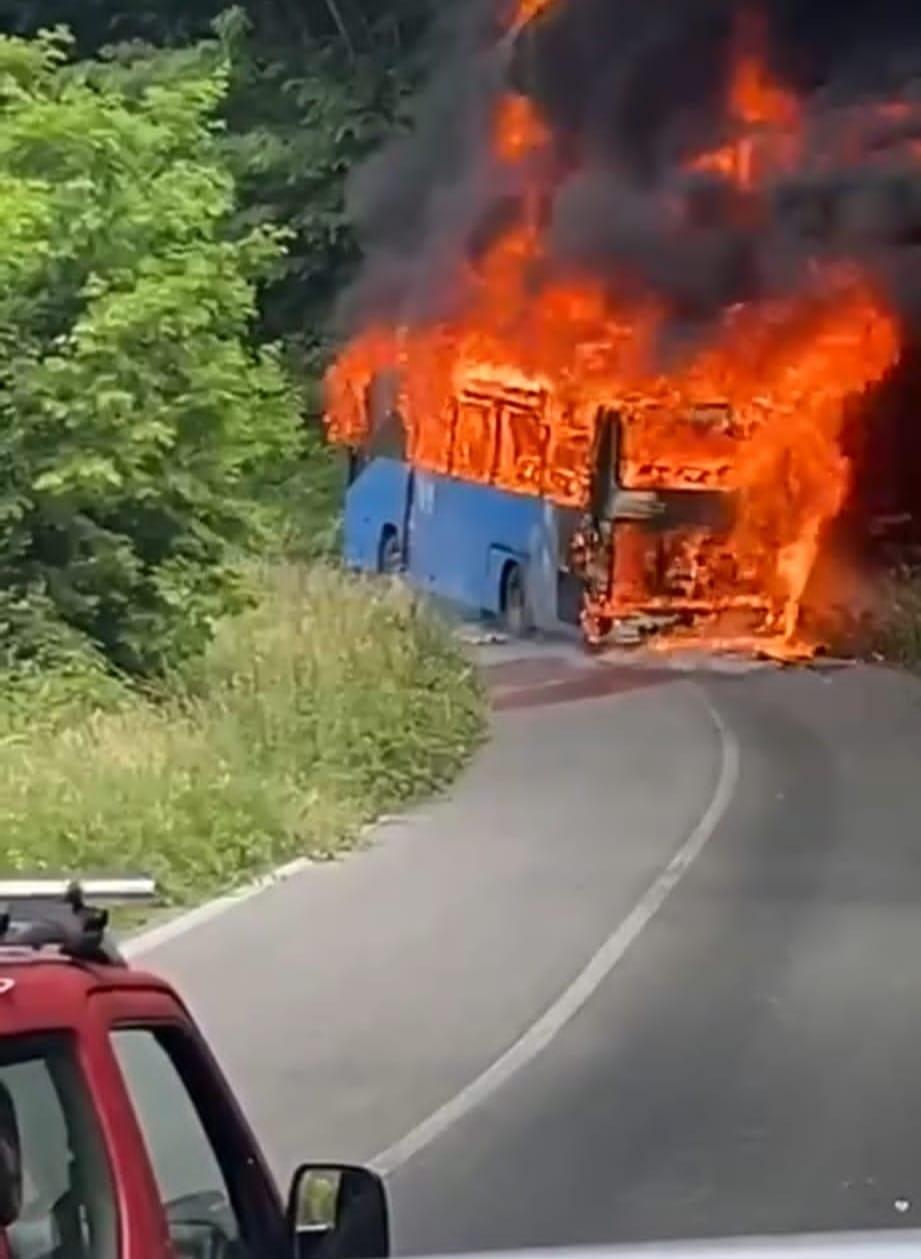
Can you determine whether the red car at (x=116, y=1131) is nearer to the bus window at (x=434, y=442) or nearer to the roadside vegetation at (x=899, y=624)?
the roadside vegetation at (x=899, y=624)

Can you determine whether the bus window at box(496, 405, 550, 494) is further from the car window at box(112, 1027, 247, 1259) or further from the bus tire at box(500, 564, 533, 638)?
the car window at box(112, 1027, 247, 1259)

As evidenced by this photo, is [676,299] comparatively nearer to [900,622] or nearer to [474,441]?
[474,441]

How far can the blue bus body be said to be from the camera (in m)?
23.4

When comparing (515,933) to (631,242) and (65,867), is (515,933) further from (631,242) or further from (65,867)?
(631,242)

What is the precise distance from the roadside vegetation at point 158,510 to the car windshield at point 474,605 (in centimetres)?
4

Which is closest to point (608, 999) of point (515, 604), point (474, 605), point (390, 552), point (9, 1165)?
point (9, 1165)

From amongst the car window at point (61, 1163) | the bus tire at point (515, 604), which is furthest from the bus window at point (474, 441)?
the car window at point (61, 1163)

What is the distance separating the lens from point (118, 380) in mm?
15547

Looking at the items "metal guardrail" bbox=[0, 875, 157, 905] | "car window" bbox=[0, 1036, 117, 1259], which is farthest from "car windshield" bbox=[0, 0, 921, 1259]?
"metal guardrail" bbox=[0, 875, 157, 905]

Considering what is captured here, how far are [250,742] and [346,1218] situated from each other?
1260 centimetres

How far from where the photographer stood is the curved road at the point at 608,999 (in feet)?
27.1

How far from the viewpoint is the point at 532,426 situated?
76.4ft

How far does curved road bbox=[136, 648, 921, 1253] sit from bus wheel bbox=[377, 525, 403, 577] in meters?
7.30

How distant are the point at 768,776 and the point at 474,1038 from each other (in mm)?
7192
